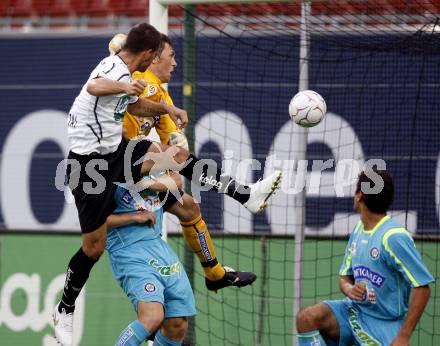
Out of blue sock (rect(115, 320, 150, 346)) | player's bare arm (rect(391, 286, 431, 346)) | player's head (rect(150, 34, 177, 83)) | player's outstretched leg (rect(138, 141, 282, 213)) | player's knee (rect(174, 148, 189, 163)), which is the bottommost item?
blue sock (rect(115, 320, 150, 346))

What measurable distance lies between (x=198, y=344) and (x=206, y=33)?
115 inches

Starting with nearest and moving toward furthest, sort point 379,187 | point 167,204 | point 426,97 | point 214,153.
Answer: point 379,187 < point 167,204 < point 426,97 < point 214,153

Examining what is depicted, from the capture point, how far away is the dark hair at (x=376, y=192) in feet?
19.5

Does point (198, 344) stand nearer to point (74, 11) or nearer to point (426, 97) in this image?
point (426, 97)

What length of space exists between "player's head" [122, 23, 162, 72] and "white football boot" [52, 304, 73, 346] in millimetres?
1864

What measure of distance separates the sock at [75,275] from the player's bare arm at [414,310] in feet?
7.07

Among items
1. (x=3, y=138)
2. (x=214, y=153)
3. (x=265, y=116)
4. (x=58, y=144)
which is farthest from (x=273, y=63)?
(x=3, y=138)

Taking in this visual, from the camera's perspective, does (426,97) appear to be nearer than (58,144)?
Yes

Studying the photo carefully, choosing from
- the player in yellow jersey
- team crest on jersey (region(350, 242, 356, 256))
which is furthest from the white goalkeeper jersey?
team crest on jersey (region(350, 242, 356, 256))

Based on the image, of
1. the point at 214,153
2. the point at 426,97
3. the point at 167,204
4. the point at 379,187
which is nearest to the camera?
the point at 379,187

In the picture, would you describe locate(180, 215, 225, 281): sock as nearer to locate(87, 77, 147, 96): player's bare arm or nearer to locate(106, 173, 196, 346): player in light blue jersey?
locate(106, 173, 196, 346): player in light blue jersey

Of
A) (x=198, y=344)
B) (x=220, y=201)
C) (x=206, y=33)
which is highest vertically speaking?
(x=206, y=33)

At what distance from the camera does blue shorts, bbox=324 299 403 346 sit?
600 cm

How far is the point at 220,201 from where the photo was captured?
881 cm
